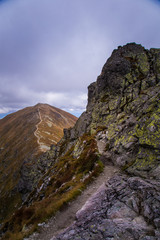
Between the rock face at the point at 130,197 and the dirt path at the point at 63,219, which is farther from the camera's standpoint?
the dirt path at the point at 63,219

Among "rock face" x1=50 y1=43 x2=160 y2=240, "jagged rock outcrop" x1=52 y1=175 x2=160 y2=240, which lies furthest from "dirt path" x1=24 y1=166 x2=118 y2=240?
"rock face" x1=50 y1=43 x2=160 y2=240

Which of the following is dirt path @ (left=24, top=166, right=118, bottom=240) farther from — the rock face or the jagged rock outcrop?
the rock face

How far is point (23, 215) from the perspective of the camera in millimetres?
15867

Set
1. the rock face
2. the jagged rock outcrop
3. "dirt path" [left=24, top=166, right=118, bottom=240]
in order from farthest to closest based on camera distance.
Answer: "dirt path" [left=24, top=166, right=118, bottom=240]
the rock face
the jagged rock outcrop

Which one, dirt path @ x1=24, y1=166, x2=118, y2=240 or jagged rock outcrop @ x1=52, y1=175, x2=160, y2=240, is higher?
jagged rock outcrop @ x1=52, y1=175, x2=160, y2=240

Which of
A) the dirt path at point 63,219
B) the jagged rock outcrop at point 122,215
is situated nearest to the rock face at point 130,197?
the jagged rock outcrop at point 122,215

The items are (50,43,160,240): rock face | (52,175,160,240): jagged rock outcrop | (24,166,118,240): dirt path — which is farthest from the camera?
(24,166,118,240): dirt path

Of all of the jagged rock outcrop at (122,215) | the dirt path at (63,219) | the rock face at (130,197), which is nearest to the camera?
the jagged rock outcrop at (122,215)

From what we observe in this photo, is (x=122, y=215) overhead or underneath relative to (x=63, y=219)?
overhead

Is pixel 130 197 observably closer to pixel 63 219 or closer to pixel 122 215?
pixel 122 215

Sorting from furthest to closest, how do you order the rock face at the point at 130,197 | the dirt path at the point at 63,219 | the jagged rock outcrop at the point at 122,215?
1. the dirt path at the point at 63,219
2. the rock face at the point at 130,197
3. the jagged rock outcrop at the point at 122,215

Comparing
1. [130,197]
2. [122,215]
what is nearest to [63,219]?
[122,215]

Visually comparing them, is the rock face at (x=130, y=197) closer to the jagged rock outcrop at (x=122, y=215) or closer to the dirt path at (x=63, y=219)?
the jagged rock outcrop at (x=122, y=215)

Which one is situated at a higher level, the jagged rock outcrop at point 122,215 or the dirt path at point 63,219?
the jagged rock outcrop at point 122,215
